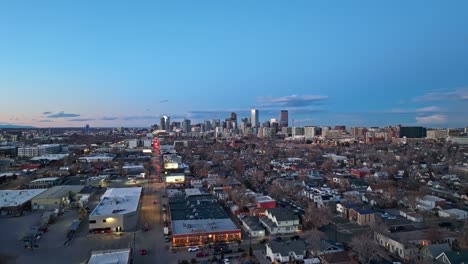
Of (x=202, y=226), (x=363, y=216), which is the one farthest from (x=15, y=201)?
(x=363, y=216)

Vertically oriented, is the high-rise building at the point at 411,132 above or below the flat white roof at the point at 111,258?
above

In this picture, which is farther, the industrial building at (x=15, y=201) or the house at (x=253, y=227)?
the industrial building at (x=15, y=201)

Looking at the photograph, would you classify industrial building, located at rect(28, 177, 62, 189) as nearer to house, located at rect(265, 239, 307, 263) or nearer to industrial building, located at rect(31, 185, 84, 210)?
industrial building, located at rect(31, 185, 84, 210)

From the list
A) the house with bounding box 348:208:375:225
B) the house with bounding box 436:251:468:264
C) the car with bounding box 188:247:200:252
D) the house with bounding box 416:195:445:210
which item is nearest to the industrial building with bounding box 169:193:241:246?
the car with bounding box 188:247:200:252

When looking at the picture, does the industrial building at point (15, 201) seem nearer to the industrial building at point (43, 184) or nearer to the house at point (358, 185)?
the industrial building at point (43, 184)

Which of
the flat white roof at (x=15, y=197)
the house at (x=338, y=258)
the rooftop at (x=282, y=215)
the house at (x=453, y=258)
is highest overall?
the house at (x=453, y=258)

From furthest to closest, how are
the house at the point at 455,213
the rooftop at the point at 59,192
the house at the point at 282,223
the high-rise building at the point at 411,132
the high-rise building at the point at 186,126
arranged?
the high-rise building at the point at 186,126, the high-rise building at the point at 411,132, the rooftop at the point at 59,192, the house at the point at 455,213, the house at the point at 282,223

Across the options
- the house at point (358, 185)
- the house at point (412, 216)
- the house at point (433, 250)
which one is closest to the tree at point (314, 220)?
the house at point (412, 216)
